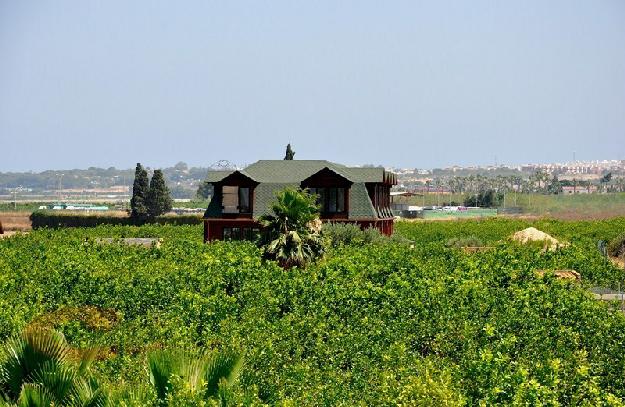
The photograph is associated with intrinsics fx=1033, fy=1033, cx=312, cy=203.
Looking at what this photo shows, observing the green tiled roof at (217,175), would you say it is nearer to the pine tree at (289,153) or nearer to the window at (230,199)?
the window at (230,199)

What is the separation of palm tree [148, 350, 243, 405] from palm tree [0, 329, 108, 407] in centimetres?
112

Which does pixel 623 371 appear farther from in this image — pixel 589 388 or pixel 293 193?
pixel 293 193

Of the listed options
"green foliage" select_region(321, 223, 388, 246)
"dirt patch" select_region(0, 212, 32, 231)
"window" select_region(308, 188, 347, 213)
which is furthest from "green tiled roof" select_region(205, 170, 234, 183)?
"dirt patch" select_region(0, 212, 32, 231)

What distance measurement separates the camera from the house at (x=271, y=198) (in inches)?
2768

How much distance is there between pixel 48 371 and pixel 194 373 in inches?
105

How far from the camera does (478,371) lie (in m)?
26.5

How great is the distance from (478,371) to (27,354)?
12093mm

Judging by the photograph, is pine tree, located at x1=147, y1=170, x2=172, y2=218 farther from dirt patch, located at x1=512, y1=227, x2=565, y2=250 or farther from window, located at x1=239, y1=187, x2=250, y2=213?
dirt patch, located at x1=512, y1=227, x2=565, y2=250

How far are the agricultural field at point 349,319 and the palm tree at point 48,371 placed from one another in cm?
89

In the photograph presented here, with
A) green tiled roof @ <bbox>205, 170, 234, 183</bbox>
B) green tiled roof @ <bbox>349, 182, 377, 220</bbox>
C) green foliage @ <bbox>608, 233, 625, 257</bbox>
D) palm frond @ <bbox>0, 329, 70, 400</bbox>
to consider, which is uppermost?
green tiled roof @ <bbox>205, 170, 234, 183</bbox>

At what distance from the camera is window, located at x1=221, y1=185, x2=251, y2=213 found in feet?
234

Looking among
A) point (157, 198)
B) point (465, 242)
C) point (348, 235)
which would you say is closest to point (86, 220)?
point (157, 198)

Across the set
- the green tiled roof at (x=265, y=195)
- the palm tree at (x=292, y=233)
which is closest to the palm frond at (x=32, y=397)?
the palm tree at (x=292, y=233)

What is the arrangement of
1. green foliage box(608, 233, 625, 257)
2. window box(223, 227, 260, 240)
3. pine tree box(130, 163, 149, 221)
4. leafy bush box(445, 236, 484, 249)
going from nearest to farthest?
window box(223, 227, 260, 240), leafy bush box(445, 236, 484, 249), green foliage box(608, 233, 625, 257), pine tree box(130, 163, 149, 221)
